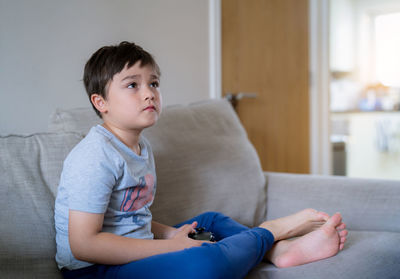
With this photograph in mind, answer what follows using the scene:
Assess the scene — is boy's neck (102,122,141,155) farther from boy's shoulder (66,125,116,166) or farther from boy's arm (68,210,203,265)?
boy's arm (68,210,203,265)

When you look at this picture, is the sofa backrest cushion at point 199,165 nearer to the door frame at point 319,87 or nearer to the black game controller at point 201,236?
the black game controller at point 201,236

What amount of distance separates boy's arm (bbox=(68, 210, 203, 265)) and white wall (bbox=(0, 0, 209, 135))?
80 centimetres

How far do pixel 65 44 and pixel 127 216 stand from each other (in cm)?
101

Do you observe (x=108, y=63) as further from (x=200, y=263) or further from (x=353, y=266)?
(x=353, y=266)

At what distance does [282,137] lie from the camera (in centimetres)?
290

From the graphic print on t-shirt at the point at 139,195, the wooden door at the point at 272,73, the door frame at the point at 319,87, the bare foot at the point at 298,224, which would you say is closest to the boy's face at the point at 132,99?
the graphic print on t-shirt at the point at 139,195

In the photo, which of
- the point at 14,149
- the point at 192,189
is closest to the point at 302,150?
the point at 192,189

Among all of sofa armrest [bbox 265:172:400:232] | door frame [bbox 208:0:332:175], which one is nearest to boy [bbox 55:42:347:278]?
sofa armrest [bbox 265:172:400:232]

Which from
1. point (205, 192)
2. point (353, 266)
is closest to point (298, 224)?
point (353, 266)

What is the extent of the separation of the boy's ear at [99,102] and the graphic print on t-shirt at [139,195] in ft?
0.67

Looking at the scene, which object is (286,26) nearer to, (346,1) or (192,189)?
(192,189)

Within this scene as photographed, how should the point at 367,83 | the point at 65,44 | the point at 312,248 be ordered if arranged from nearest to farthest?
the point at 312,248 → the point at 65,44 → the point at 367,83

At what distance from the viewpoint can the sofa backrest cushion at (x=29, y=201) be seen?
2.91ft

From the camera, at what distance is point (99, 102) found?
1.00 meters
